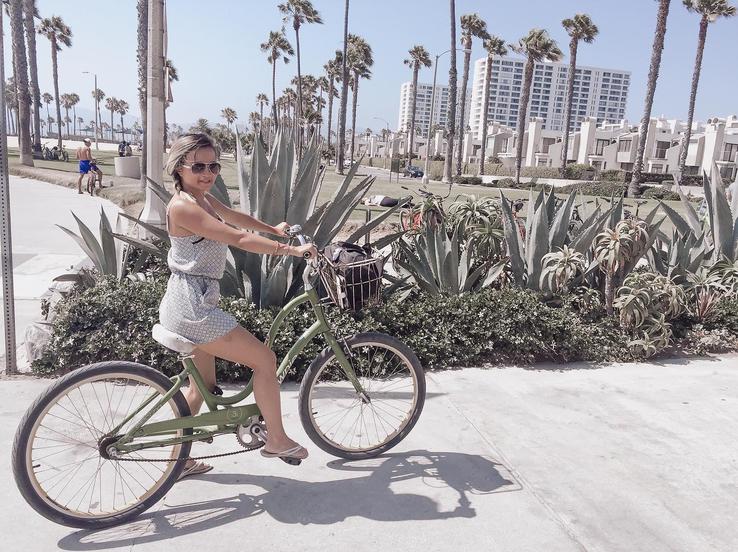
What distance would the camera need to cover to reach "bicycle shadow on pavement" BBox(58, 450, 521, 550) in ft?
9.22

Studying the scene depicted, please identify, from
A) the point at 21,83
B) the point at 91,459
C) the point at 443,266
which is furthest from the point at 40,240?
the point at 21,83

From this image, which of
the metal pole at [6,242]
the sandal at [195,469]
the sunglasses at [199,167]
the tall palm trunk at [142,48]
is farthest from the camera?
the tall palm trunk at [142,48]

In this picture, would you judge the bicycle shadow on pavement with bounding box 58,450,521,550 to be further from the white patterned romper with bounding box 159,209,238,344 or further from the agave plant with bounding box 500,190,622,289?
the agave plant with bounding box 500,190,622,289

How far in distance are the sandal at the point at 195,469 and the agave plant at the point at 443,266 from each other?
2.84m

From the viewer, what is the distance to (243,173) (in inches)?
215

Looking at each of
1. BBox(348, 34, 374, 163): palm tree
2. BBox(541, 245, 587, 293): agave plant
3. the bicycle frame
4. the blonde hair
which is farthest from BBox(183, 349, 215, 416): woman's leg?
BBox(348, 34, 374, 163): palm tree

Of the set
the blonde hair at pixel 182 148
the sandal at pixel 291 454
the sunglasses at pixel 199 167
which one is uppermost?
the blonde hair at pixel 182 148

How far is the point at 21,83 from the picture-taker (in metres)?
29.3

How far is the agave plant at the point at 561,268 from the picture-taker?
211 inches

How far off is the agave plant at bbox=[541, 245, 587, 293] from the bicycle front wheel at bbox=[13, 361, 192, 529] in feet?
11.8

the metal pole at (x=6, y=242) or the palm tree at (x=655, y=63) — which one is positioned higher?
the palm tree at (x=655, y=63)

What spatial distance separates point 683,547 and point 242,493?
2.13m

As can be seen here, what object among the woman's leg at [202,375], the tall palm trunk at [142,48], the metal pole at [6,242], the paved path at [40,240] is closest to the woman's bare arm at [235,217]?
the woman's leg at [202,375]

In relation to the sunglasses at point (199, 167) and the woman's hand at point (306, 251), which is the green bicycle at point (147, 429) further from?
the sunglasses at point (199, 167)
